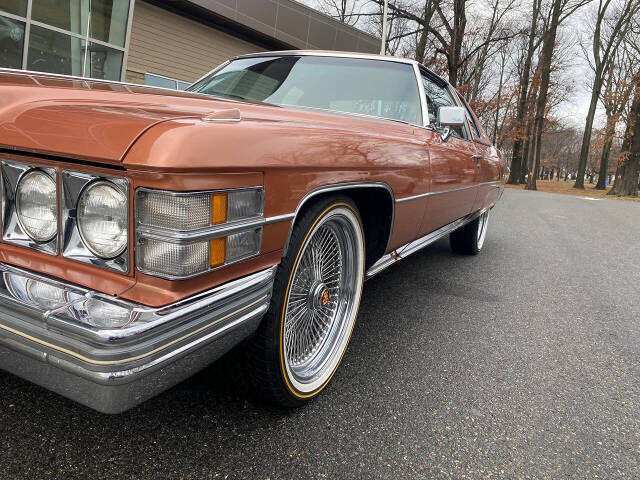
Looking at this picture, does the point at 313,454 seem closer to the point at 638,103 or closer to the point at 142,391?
the point at 142,391

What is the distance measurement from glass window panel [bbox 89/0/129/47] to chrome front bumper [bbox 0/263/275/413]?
9.00 metres

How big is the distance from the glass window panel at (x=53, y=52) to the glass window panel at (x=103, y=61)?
20cm

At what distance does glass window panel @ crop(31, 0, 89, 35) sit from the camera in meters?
7.49

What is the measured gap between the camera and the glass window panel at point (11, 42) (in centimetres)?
710

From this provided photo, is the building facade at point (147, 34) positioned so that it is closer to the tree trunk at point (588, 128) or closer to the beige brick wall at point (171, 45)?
the beige brick wall at point (171, 45)

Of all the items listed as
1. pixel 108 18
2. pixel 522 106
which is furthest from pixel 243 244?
pixel 522 106

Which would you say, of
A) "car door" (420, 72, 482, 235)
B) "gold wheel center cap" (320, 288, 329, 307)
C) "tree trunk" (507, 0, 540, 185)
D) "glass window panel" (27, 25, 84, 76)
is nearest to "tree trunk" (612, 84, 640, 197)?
"tree trunk" (507, 0, 540, 185)

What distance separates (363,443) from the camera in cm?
158

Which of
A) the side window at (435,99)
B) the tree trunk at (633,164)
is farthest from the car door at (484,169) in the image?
the tree trunk at (633,164)

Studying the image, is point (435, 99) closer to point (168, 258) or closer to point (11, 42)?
point (168, 258)

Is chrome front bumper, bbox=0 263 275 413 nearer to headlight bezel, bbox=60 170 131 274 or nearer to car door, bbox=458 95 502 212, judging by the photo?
headlight bezel, bbox=60 170 131 274

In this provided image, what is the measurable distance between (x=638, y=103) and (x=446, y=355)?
23293 millimetres

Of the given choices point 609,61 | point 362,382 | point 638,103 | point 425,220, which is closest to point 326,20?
point 425,220

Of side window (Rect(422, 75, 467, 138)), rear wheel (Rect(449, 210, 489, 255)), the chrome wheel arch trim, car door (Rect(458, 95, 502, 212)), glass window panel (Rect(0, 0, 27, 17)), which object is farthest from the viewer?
glass window panel (Rect(0, 0, 27, 17))
